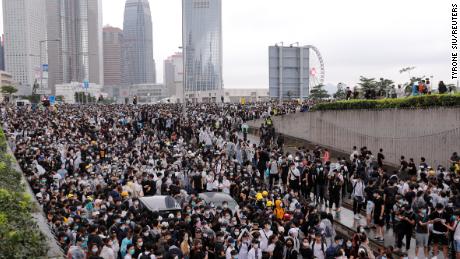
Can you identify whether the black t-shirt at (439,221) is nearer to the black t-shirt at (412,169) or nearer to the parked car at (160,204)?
the black t-shirt at (412,169)

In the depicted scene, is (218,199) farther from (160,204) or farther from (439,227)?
(439,227)

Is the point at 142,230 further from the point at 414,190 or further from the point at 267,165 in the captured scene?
the point at 267,165

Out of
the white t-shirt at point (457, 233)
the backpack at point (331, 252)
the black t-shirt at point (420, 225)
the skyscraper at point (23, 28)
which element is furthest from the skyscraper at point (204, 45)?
the backpack at point (331, 252)

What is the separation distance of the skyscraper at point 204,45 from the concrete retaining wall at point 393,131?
96763 mm

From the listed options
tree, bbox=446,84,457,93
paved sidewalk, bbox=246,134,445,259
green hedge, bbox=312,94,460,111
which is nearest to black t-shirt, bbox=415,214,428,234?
paved sidewalk, bbox=246,134,445,259

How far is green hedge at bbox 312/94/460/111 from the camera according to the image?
688 inches

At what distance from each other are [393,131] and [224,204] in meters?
10.1

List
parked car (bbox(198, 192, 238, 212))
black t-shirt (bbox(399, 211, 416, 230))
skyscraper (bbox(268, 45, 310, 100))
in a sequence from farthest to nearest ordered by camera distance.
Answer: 1. skyscraper (bbox(268, 45, 310, 100))
2. parked car (bbox(198, 192, 238, 212))
3. black t-shirt (bbox(399, 211, 416, 230))

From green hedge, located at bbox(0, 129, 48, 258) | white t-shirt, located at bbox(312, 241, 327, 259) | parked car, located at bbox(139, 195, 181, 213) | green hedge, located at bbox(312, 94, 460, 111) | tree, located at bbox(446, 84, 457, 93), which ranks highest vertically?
tree, located at bbox(446, 84, 457, 93)

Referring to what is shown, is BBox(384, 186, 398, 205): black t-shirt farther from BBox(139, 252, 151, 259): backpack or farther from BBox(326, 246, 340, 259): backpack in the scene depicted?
BBox(139, 252, 151, 259): backpack

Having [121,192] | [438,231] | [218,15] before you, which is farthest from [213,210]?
[218,15]

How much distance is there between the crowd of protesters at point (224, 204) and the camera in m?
9.83

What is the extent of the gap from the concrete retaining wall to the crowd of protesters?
2.56 m

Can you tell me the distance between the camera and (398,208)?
1192cm
